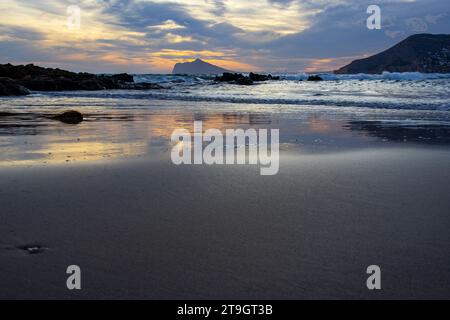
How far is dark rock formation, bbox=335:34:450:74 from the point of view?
6322cm

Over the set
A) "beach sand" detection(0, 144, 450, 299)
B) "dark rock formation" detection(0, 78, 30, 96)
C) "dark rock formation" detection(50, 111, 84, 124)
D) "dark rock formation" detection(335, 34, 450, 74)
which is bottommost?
"beach sand" detection(0, 144, 450, 299)

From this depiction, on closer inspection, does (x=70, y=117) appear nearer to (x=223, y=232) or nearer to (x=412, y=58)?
(x=223, y=232)

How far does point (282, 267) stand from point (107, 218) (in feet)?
4.92

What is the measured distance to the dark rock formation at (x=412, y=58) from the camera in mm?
63222


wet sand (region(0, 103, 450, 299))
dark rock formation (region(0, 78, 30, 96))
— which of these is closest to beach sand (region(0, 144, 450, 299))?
wet sand (region(0, 103, 450, 299))

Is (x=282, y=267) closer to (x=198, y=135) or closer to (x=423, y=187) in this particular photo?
(x=423, y=187)

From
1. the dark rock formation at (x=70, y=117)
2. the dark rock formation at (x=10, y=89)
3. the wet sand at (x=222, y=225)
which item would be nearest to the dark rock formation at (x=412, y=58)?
the dark rock formation at (x=10, y=89)

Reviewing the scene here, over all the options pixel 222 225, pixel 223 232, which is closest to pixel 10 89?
pixel 222 225

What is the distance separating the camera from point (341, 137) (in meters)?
7.98

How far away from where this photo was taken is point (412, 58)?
7206cm

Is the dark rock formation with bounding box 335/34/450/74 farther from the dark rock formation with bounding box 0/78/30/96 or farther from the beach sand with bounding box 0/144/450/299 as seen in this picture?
the beach sand with bounding box 0/144/450/299

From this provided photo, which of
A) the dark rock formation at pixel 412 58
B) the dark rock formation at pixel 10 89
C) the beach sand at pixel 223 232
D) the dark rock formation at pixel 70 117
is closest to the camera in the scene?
the beach sand at pixel 223 232

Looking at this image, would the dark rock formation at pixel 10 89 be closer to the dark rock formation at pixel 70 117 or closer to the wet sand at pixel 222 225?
the dark rock formation at pixel 70 117

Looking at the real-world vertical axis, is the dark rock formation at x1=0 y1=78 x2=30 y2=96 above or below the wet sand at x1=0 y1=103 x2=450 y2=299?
above
